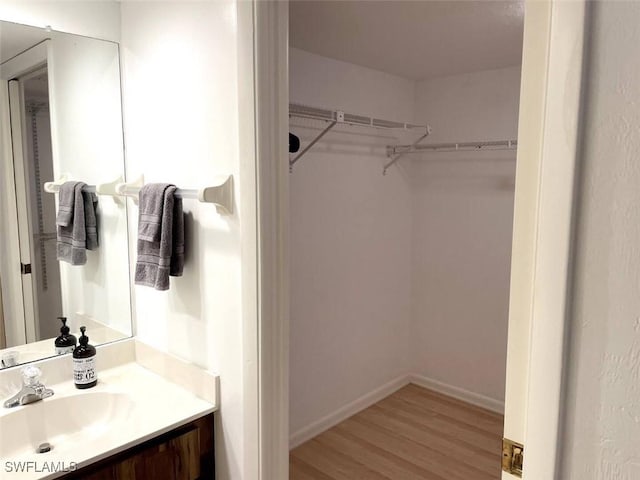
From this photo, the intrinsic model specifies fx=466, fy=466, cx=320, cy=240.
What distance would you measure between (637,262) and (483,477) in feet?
7.58

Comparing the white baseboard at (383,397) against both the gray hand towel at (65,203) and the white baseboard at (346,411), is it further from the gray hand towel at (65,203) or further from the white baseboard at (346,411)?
the gray hand towel at (65,203)

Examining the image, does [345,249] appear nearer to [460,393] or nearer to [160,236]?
[460,393]

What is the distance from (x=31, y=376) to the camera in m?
1.58

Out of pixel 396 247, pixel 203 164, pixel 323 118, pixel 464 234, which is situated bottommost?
pixel 396 247

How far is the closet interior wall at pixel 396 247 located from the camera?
283cm

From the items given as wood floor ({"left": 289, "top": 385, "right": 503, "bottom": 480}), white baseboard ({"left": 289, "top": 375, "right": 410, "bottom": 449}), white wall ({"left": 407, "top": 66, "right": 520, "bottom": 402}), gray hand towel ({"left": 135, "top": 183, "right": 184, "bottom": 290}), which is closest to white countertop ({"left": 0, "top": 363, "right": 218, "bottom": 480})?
gray hand towel ({"left": 135, "top": 183, "right": 184, "bottom": 290})

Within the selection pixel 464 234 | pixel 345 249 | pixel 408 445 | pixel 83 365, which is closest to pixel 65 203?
A: pixel 83 365

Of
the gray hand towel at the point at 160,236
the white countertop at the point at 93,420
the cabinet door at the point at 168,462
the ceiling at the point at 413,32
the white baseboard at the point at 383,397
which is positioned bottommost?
the white baseboard at the point at 383,397

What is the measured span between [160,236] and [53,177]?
55 centimetres

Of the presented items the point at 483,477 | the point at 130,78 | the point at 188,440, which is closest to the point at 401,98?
the point at 130,78

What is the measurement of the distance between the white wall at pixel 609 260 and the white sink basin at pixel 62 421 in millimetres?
1336

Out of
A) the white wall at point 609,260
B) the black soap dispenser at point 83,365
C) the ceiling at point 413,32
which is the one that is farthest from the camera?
the ceiling at point 413,32

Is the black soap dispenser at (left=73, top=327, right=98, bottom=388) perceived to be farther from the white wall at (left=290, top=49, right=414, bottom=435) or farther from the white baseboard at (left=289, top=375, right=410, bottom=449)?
the white baseboard at (left=289, top=375, right=410, bottom=449)

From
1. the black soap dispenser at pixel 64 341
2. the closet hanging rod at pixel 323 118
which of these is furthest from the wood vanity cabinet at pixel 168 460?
the closet hanging rod at pixel 323 118
